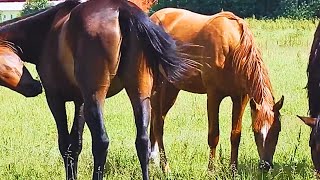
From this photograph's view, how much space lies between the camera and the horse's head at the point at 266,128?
595cm

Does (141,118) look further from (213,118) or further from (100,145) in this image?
(213,118)

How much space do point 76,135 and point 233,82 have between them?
1.88 metres

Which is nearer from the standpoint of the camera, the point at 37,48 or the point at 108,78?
the point at 108,78

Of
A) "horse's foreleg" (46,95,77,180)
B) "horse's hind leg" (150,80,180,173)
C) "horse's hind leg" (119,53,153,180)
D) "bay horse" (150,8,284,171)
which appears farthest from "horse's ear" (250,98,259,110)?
"horse's foreleg" (46,95,77,180)

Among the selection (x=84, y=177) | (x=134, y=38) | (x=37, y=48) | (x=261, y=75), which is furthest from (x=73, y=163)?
(x=261, y=75)

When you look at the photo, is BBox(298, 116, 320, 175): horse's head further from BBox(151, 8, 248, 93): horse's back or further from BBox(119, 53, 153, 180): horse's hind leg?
BBox(151, 8, 248, 93): horse's back

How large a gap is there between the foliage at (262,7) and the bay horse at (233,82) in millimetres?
36739

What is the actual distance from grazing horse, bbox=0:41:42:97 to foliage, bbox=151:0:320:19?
39038 mm

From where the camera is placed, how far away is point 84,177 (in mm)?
5824

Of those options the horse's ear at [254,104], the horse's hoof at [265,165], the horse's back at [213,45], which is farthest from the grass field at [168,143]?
the horse's back at [213,45]

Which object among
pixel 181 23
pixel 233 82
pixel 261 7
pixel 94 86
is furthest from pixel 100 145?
pixel 261 7

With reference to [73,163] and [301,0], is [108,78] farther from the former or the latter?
[301,0]

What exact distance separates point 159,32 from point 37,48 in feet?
3.80

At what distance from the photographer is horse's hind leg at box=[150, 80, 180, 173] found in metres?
7.32
